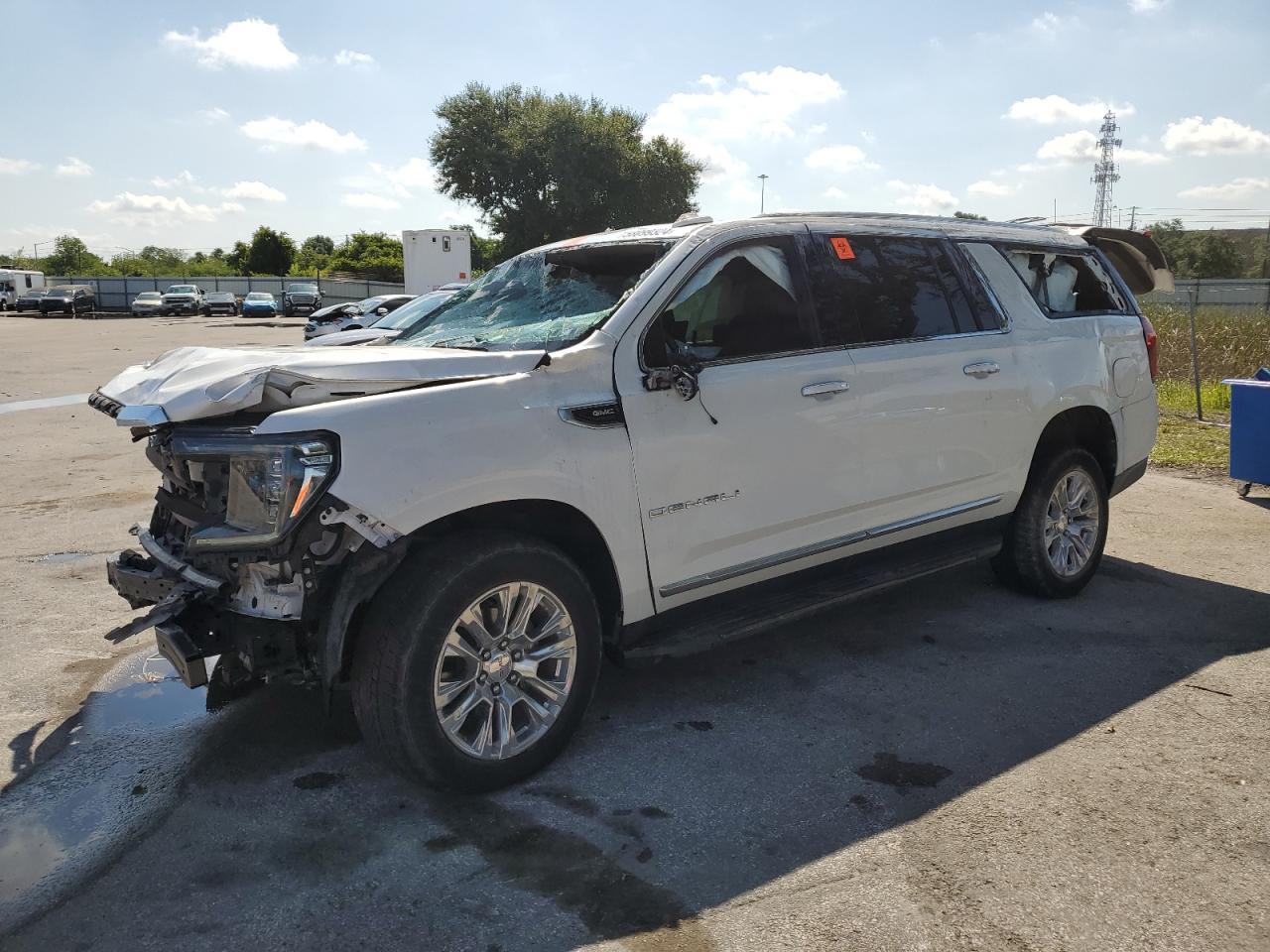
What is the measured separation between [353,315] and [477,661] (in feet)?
65.9

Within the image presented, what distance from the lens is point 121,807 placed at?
3.42m

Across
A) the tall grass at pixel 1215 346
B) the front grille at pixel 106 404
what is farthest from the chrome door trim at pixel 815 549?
the tall grass at pixel 1215 346

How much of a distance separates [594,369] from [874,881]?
193 cm

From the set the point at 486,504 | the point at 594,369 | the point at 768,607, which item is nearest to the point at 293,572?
the point at 486,504

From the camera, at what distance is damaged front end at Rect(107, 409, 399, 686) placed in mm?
3072

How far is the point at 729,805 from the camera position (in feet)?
11.1

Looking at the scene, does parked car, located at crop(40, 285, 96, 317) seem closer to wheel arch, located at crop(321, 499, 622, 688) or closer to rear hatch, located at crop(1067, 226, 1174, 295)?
rear hatch, located at crop(1067, 226, 1174, 295)

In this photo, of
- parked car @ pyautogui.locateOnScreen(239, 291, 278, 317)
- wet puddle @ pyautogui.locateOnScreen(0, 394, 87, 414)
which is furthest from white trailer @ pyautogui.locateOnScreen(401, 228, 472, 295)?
wet puddle @ pyautogui.locateOnScreen(0, 394, 87, 414)

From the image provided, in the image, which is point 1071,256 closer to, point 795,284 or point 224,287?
point 795,284

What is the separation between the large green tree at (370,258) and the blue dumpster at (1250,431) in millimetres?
67564

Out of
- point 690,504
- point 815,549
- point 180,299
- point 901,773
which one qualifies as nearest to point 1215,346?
point 815,549

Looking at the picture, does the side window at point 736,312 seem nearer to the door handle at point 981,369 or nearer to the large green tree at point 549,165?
the door handle at point 981,369

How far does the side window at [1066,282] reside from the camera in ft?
17.7

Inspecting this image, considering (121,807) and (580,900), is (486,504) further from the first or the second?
(121,807)
